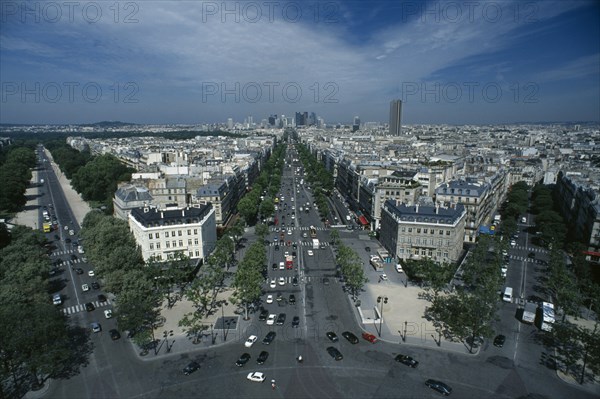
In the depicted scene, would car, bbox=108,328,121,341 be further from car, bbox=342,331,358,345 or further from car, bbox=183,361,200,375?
car, bbox=342,331,358,345

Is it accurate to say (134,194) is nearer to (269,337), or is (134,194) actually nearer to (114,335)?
(114,335)

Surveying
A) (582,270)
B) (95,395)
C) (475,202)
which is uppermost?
(475,202)

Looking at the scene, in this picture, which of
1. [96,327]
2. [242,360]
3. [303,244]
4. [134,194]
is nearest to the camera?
[242,360]

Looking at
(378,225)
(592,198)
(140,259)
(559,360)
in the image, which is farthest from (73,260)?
(592,198)

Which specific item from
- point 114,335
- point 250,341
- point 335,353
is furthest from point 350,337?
point 114,335

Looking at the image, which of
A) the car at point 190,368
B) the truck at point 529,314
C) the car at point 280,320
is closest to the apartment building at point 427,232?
the truck at point 529,314

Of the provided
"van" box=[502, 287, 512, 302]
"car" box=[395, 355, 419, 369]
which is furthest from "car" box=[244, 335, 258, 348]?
"van" box=[502, 287, 512, 302]

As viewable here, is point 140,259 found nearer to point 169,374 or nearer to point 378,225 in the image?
point 169,374
